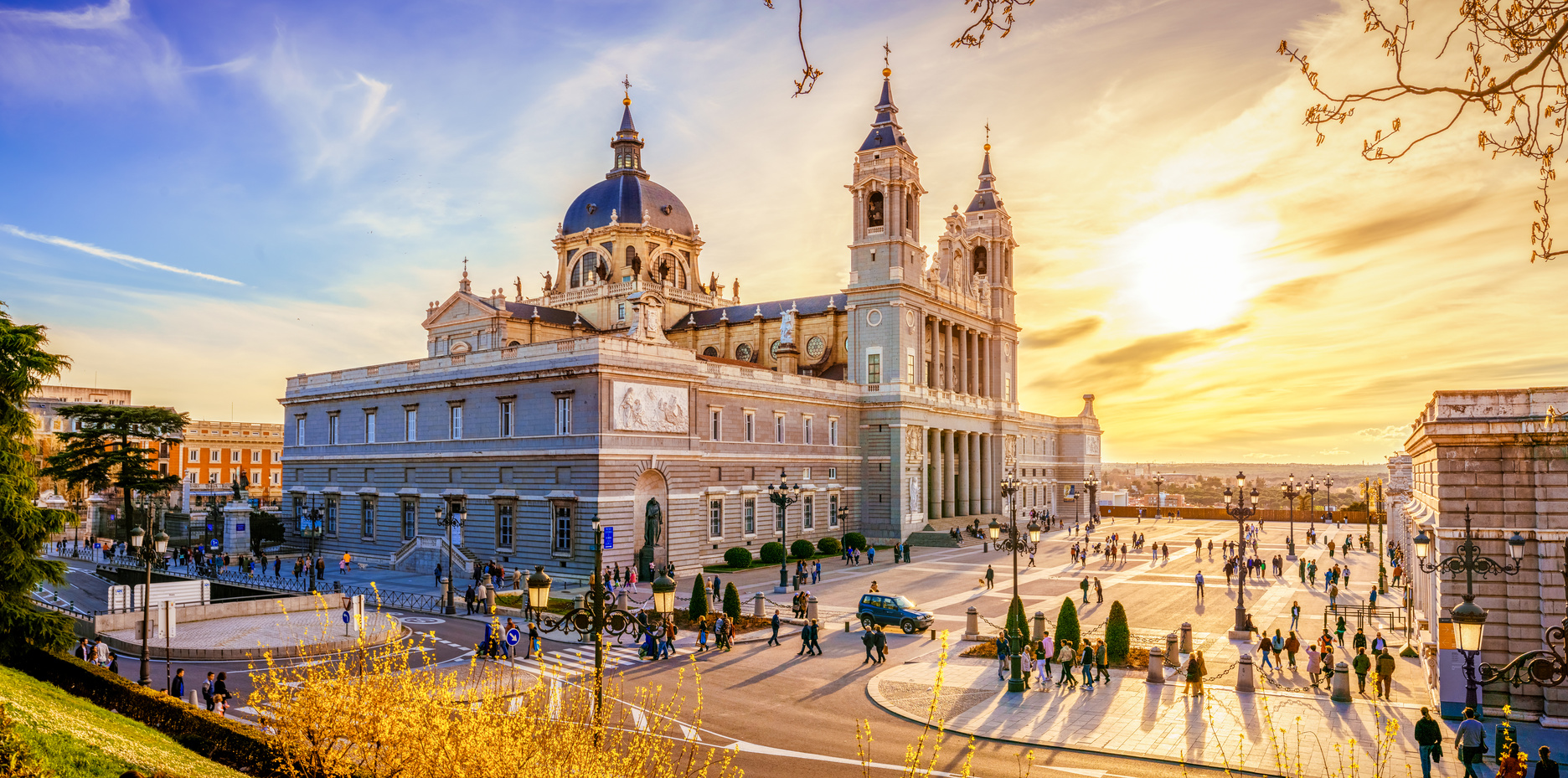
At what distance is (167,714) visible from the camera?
52.4 ft

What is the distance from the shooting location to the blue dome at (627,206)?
7625 centimetres

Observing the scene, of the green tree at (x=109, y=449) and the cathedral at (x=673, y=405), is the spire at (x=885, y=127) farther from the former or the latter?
the green tree at (x=109, y=449)

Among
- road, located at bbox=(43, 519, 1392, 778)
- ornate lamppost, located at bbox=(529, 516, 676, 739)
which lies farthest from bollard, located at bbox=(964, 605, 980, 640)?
ornate lamppost, located at bbox=(529, 516, 676, 739)

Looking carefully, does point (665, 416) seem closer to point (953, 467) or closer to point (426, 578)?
point (426, 578)

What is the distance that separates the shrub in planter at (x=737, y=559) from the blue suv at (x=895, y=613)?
18.1 meters

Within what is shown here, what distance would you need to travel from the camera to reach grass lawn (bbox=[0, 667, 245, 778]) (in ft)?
37.5

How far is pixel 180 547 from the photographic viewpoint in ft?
215

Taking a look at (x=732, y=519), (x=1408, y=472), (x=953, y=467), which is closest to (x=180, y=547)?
(x=732, y=519)

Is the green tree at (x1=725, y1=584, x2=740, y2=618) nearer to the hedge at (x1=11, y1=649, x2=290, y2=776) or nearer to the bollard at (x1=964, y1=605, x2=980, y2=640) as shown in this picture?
the bollard at (x1=964, y1=605, x2=980, y2=640)

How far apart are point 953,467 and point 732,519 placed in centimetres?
2612

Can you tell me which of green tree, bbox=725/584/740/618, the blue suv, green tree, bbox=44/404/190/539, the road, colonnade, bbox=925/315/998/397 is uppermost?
colonnade, bbox=925/315/998/397

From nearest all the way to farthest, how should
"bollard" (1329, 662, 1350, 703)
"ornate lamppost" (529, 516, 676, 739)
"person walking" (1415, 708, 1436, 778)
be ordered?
"ornate lamppost" (529, 516, 676, 739), "person walking" (1415, 708, 1436, 778), "bollard" (1329, 662, 1350, 703)

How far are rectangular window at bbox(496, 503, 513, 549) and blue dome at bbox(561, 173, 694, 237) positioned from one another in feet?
108

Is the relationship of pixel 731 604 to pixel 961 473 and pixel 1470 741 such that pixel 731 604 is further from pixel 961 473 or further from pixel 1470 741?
pixel 961 473
